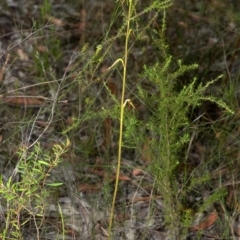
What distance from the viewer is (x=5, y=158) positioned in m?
3.14

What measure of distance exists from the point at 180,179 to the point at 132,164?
0.27 m

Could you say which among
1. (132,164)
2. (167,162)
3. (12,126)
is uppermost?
(167,162)

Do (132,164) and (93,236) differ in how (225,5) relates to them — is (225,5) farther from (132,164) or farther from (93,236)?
(93,236)

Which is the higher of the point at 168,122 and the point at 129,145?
the point at 168,122

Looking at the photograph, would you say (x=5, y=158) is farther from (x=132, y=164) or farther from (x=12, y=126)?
(x=132, y=164)

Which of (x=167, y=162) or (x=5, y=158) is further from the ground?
(x=167, y=162)

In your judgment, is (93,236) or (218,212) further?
(218,212)

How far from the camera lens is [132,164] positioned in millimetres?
3248

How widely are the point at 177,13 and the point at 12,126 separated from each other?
1.37m

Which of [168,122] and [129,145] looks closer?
[168,122]

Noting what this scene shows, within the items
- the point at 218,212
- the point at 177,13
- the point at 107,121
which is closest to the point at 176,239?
the point at 218,212

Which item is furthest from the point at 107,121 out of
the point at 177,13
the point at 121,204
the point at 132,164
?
the point at 177,13

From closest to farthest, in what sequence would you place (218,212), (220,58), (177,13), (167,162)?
1. (167,162)
2. (218,212)
3. (220,58)
4. (177,13)

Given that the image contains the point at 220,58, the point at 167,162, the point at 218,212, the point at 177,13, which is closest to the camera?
the point at 167,162
